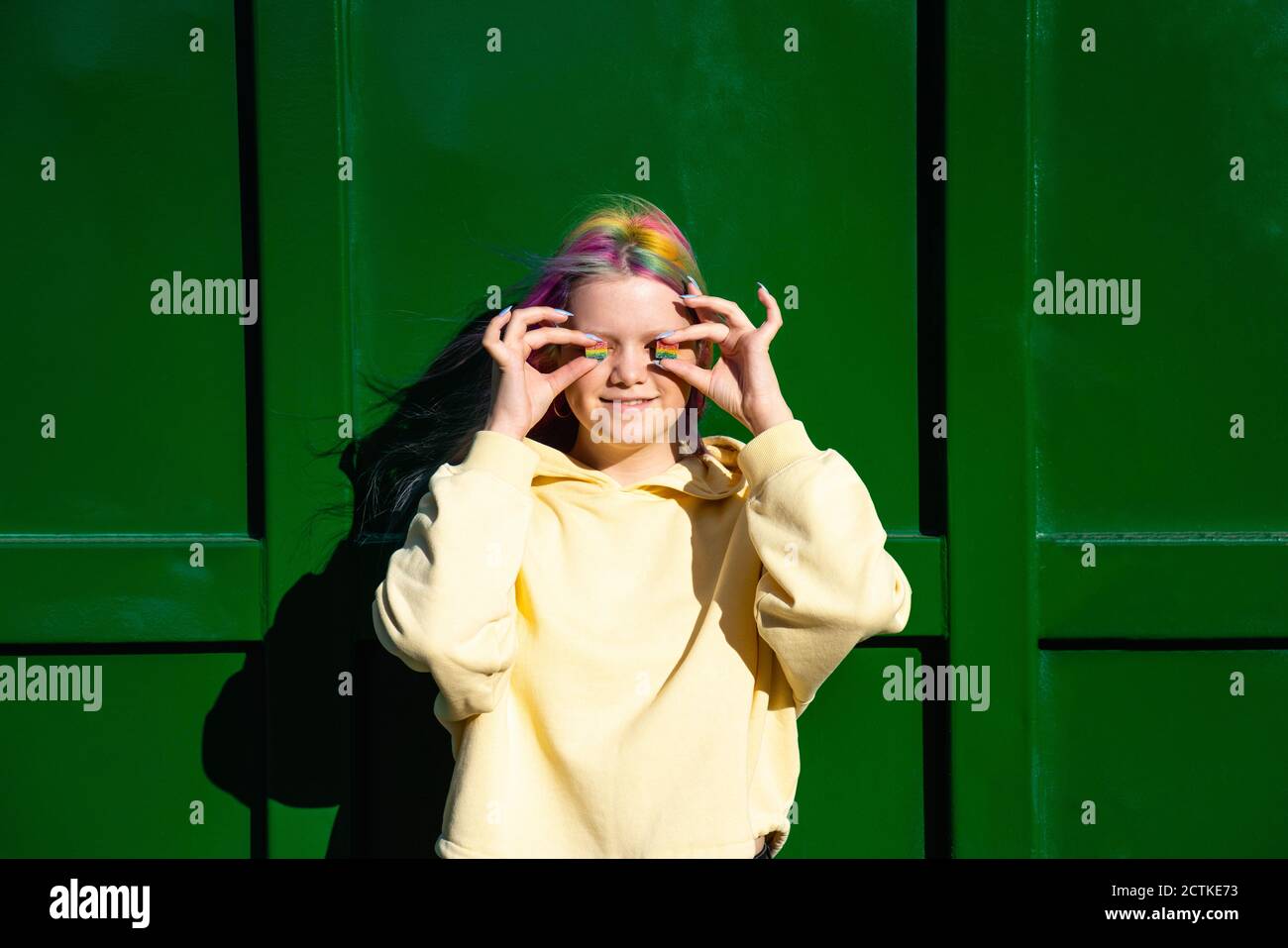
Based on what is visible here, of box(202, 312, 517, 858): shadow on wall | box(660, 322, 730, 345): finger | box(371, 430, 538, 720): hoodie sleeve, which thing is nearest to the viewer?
box(371, 430, 538, 720): hoodie sleeve

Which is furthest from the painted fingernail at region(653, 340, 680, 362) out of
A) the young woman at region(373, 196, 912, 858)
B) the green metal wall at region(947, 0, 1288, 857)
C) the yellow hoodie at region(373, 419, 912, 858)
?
the green metal wall at region(947, 0, 1288, 857)

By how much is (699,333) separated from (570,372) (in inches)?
9.7

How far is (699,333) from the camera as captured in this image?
6.45 feet

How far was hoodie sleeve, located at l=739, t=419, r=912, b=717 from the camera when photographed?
181cm

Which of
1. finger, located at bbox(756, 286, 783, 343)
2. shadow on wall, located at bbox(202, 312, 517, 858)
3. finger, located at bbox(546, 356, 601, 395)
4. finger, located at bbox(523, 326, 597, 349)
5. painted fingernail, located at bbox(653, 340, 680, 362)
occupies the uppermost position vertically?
finger, located at bbox(756, 286, 783, 343)

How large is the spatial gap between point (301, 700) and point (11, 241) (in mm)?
1170

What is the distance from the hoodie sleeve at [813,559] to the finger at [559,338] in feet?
1.19

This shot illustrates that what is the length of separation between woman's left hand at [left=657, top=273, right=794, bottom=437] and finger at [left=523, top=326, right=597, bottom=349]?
141 millimetres

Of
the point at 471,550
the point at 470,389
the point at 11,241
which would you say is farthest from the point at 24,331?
the point at 471,550

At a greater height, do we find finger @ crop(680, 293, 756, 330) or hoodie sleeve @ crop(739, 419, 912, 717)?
finger @ crop(680, 293, 756, 330)

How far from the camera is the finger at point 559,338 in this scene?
6.53 feet

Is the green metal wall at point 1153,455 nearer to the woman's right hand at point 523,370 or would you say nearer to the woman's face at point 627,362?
the woman's face at point 627,362

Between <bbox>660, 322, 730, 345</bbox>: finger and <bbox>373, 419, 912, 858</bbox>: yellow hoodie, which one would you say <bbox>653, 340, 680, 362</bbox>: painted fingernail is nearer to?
<bbox>660, 322, 730, 345</bbox>: finger

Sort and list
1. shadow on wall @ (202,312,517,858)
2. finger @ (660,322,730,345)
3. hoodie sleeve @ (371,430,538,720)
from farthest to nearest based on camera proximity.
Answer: shadow on wall @ (202,312,517,858) → finger @ (660,322,730,345) → hoodie sleeve @ (371,430,538,720)
